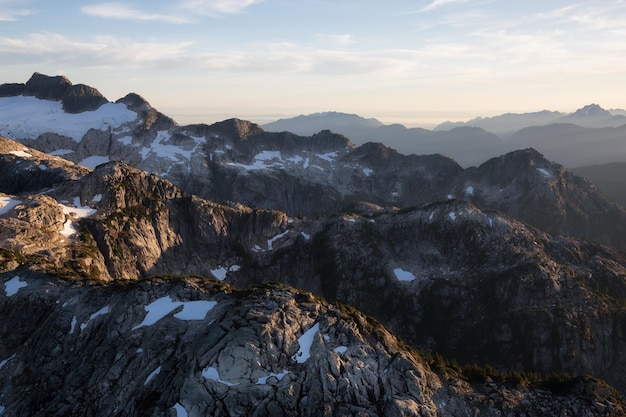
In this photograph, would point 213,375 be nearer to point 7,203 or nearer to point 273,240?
point 7,203

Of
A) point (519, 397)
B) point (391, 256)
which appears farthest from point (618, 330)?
point (519, 397)

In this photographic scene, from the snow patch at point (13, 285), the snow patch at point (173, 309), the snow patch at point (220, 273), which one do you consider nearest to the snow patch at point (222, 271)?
the snow patch at point (220, 273)

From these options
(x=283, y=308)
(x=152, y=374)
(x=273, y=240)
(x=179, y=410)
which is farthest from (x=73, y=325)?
(x=273, y=240)

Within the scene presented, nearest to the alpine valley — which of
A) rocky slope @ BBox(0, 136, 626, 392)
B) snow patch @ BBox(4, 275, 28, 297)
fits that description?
snow patch @ BBox(4, 275, 28, 297)

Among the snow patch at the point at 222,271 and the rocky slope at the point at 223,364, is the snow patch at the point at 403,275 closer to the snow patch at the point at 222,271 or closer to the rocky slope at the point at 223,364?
the snow patch at the point at 222,271

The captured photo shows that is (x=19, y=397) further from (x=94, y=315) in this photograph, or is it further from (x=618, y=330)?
(x=618, y=330)

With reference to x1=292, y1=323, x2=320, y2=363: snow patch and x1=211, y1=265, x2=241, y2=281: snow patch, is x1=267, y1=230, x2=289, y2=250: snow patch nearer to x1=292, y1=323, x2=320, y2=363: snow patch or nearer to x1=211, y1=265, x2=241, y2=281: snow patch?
x1=211, y1=265, x2=241, y2=281: snow patch

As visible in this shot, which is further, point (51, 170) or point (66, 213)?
point (51, 170)
